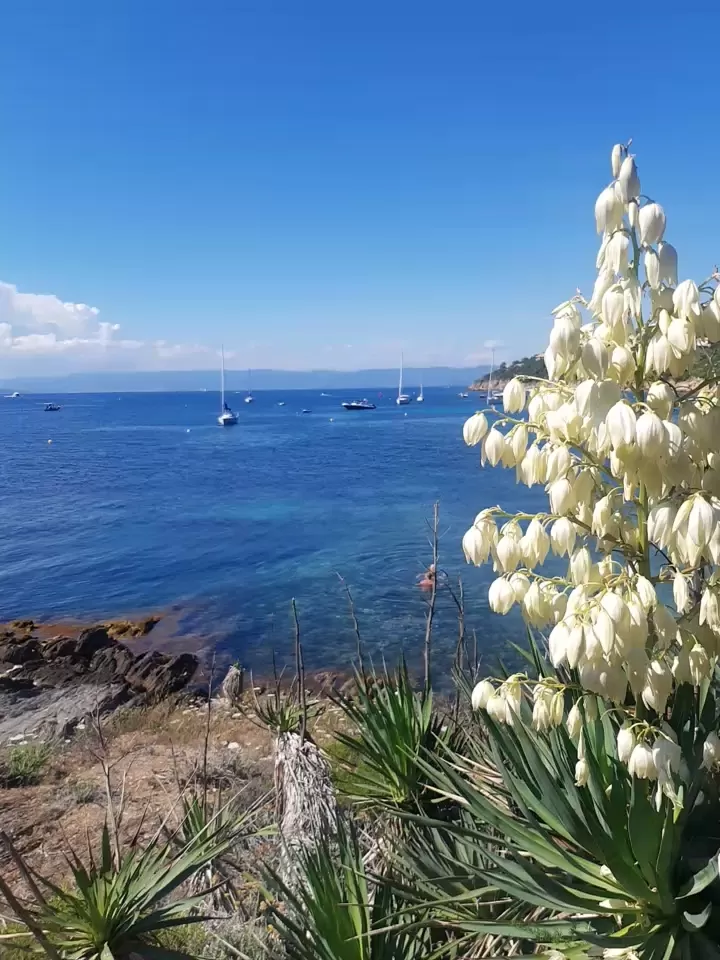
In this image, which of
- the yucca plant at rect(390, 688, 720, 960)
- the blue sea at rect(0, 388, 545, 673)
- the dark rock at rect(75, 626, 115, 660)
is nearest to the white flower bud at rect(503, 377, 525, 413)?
the yucca plant at rect(390, 688, 720, 960)

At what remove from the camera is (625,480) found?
178 centimetres

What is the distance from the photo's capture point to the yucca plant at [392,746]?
3.34 meters

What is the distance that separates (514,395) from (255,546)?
58.8 feet

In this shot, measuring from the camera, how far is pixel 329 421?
7856 centimetres

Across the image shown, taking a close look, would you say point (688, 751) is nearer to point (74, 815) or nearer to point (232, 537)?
point (74, 815)

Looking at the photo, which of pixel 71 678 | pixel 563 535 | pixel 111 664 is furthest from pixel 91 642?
pixel 563 535

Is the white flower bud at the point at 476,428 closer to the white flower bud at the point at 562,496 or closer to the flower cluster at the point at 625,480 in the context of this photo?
the flower cluster at the point at 625,480

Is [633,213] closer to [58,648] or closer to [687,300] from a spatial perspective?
[687,300]

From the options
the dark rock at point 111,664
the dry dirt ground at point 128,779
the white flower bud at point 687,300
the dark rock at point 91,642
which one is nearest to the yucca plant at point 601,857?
the white flower bud at point 687,300

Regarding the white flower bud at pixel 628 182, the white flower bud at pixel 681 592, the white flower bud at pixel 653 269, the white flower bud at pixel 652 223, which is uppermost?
the white flower bud at pixel 628 182

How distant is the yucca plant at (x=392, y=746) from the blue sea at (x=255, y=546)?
46.1 inches

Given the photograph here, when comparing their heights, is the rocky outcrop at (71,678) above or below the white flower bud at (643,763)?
below

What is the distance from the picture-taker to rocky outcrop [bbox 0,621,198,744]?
8695 mm

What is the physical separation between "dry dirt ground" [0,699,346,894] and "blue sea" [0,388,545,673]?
1.88 meters
